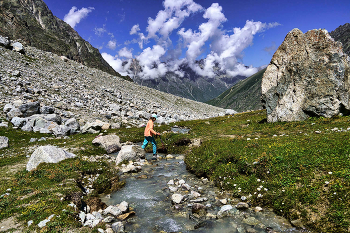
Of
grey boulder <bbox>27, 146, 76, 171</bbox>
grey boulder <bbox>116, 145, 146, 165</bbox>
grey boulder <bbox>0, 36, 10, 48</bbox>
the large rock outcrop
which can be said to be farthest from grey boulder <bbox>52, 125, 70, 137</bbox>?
grey boulder <bbox>0, 36, 10, 48</bbox>

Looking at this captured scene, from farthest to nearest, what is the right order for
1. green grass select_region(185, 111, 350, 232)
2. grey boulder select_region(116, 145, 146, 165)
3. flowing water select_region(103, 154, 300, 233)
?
grey boulder select_region(116, 145, 146, 165)
flowing water select_region(103, 154, 300, 233)
green grass select_region(185, 111, 350, 232)

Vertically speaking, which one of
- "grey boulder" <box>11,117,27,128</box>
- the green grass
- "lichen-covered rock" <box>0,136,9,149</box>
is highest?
"grey boulder" <box>11,117,27,128</box>

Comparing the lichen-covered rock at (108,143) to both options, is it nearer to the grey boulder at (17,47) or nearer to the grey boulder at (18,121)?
the grey boulder at (18,121)

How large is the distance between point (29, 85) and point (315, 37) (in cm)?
5324

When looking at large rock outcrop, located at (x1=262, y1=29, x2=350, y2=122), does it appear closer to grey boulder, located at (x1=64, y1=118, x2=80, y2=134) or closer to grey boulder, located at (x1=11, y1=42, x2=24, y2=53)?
grey boulder, located at (x1=64, y1=118, x2=80, y2=134)

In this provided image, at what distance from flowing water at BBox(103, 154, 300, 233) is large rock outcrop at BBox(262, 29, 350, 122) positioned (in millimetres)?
20358

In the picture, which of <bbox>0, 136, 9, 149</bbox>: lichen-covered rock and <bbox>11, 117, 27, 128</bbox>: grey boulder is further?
<bbox>11, 117, 27, 128</bbox>: grey boulder

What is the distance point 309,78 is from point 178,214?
25376 mm

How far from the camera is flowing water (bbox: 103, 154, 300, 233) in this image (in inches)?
319

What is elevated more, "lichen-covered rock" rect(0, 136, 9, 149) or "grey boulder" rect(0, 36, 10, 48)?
"grey boulder" rect(0, 36, 10, 48)

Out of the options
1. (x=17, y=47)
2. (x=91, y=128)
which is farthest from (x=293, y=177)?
(x=17, y=47)

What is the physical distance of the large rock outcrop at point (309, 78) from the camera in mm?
23531

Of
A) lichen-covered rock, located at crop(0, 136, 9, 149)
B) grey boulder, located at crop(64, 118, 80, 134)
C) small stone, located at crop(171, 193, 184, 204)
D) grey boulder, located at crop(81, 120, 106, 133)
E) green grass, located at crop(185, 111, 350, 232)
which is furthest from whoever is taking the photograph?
grey boulder, located at crop(81, 120, 106, 133)

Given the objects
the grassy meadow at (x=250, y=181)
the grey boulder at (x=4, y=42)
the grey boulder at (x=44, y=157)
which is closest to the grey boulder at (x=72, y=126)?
the grassy meadow at (x=250, y=181)
